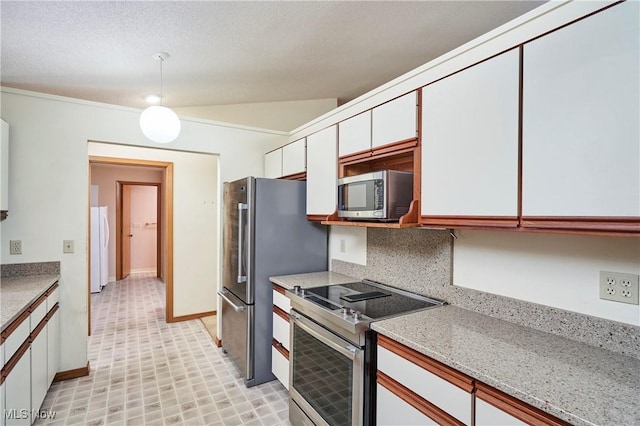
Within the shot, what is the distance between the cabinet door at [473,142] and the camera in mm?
1328

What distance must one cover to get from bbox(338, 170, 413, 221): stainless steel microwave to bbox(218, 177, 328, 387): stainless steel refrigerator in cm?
82

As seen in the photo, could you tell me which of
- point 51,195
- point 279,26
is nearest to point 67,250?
point 51,195

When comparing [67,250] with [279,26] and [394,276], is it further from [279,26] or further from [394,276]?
[394,276]

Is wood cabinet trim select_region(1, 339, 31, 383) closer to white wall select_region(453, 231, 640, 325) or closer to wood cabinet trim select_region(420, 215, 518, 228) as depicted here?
wood cabinet trim select_region(420, 215, 518, 228)

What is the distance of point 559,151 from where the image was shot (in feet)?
3.83

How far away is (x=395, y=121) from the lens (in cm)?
187

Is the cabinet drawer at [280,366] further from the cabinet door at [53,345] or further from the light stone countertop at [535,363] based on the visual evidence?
the cabinet door at [53,345]

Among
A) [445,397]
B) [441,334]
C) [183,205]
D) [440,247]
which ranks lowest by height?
[445,397]

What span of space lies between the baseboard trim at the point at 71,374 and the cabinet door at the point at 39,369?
1.29 ft

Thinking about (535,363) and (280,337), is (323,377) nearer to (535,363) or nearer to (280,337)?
(280,337)

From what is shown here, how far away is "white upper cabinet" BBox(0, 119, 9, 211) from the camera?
7.55 feet

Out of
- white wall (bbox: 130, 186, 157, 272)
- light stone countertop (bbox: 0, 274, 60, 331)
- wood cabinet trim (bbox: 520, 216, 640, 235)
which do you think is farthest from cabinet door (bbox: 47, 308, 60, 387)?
white wall (bbox: 130, 186, 157, 272)

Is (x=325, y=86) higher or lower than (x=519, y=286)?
higher

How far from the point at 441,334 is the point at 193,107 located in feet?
11.3
